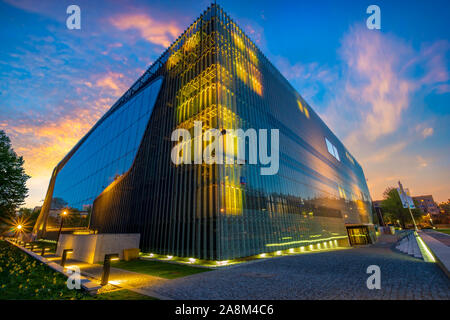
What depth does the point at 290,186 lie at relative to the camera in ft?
83.3

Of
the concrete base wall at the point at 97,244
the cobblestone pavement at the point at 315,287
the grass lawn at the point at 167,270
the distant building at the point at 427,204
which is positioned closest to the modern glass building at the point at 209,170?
the concrete base wall at the point at 97,244

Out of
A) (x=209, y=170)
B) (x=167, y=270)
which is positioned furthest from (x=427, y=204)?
(x=167, y=270)

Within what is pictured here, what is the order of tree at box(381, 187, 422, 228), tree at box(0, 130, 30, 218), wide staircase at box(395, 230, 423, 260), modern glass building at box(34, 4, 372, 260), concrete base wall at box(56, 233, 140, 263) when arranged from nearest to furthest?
wide staircase at box(395, 230, 423, 260), concrete base wall at box(56, 233, 140, 263), modern glass building at box(34, 4, 372, 260), tree at box(0, 130, 30, 218), tree at box(381, 187, 422, 228)

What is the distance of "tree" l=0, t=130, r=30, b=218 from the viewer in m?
25.6

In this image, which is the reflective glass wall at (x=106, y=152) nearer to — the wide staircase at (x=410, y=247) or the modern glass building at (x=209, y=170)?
the modern glass building at (x=209, y=170)

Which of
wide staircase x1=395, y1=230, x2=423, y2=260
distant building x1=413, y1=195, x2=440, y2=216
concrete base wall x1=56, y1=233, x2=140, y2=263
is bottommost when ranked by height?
A: wide staircase x1=395, y1=230, x2=423, y2=260

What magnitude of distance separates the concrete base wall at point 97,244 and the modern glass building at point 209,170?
2.23m

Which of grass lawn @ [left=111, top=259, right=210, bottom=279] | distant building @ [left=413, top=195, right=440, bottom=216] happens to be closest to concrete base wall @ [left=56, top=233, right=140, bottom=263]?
grass lawn @ [left=111, top=259, right=210, bottom=279]

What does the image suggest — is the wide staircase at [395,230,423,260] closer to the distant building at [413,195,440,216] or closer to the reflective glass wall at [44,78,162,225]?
the reflective glass wall at [44,78,162,225]

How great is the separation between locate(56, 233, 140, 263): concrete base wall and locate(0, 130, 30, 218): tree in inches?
632

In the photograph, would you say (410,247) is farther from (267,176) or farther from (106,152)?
(106,152)

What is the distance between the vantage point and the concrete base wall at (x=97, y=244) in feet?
52.2
